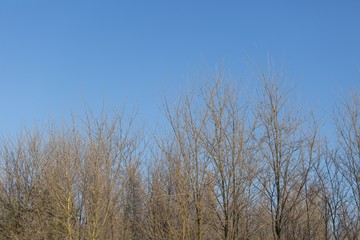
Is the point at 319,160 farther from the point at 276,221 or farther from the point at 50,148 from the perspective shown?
the point at 50,148

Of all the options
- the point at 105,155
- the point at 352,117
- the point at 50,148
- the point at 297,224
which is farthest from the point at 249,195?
the point at 50,148

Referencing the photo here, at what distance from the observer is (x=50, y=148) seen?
15.1 metres

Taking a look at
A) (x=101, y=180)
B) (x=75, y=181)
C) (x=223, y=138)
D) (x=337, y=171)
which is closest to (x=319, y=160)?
(x=337, y=171)

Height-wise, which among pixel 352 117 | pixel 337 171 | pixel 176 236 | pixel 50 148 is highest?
pixel 50 148

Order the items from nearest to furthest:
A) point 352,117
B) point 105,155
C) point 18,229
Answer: point 352,117 → point 105,155 → point 18,229

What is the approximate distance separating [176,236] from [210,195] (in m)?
1.17

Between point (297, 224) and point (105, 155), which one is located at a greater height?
point (105, 155)

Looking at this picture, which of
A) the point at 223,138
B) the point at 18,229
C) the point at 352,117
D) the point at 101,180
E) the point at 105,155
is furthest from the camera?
the point at 18,229

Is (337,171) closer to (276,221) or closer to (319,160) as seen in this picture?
(319,160)

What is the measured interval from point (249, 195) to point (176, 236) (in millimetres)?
1709

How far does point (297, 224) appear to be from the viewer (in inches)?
451

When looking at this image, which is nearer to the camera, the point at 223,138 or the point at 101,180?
the point at 223,138

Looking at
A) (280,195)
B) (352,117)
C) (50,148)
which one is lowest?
(280,195)

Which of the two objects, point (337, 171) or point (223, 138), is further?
point (337, 171)
